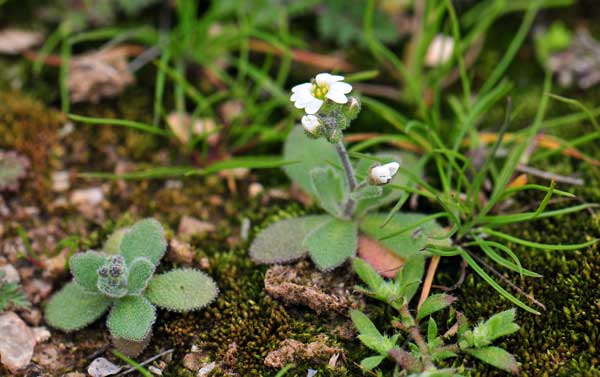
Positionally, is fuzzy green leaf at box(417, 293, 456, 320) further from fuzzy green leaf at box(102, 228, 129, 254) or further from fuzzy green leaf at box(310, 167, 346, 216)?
fuzzy green leaf at box(102, 228, 129, 254)

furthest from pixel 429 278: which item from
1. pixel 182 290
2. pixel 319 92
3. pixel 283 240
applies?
pixel 182 290

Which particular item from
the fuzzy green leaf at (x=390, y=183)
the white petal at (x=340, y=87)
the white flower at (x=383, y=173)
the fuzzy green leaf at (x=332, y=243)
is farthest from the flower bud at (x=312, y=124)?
the fuzzy green leaf at (x=332, y=243)

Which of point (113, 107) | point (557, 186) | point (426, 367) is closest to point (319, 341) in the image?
point (426, 367)

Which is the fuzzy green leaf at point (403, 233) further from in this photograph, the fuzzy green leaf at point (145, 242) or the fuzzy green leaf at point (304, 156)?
the fuzzy green leaf at point (145, 242)

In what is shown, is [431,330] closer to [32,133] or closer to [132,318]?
[132,318]

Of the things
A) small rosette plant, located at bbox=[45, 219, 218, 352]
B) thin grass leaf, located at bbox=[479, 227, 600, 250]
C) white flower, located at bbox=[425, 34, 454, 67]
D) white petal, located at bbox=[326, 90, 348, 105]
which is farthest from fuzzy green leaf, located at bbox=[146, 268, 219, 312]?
white flower, located at bbox=[425, 34, 454, 67]

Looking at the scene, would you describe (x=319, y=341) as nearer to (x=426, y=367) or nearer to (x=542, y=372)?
(x=426, y=367)
